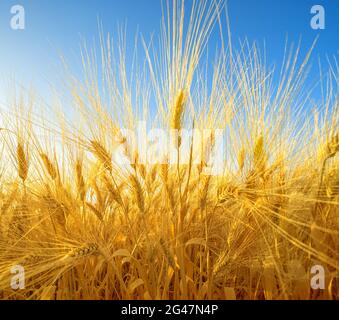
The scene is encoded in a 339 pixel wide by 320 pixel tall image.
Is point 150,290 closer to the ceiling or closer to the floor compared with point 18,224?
closer to the floor

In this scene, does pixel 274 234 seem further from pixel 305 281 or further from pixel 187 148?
pixel 187 148

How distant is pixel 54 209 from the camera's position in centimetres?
127

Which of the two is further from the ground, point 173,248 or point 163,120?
point 163,120

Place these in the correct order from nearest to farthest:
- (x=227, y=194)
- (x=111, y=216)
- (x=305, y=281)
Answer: (x=305, y=281)
(x=227, y=194)
(x=111, y=216)

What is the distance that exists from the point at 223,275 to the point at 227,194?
0.24m

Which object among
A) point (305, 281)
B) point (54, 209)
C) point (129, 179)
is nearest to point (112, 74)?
point (129, 179)

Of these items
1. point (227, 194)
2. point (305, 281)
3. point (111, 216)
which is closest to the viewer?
point (305, 281)

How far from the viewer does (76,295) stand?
126cm

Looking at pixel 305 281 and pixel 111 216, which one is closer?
pixel 305 281

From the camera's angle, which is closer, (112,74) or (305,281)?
(305,281)

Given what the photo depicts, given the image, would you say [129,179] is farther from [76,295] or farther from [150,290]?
[76,295]

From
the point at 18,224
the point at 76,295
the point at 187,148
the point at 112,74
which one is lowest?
the point at 76,295

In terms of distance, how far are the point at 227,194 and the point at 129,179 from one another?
301 millimetres

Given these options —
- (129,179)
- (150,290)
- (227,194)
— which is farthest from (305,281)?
(129,179)
